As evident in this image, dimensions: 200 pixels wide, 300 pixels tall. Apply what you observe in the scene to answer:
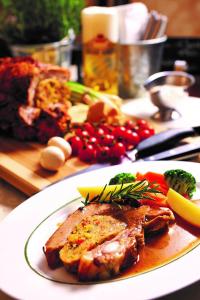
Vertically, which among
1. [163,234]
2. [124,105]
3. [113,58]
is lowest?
[124,105]

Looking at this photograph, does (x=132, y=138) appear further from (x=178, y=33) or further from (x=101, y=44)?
(x=178, y=33)

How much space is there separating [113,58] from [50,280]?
1790 millimetres

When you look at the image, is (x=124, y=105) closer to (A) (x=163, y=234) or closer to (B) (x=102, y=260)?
(A) (x=163, y=234)

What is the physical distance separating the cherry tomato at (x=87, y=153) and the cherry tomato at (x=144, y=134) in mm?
248

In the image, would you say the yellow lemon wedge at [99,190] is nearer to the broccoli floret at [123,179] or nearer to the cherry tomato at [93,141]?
the broccoli floret at [123,179]

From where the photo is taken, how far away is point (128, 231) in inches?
42.1

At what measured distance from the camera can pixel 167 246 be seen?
3.67 ft

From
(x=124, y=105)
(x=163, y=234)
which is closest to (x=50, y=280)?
(x=163, y=234)

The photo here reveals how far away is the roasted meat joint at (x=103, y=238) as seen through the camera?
98 centimetres

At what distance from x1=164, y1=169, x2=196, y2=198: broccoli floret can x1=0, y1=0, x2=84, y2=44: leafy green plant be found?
1696 mm

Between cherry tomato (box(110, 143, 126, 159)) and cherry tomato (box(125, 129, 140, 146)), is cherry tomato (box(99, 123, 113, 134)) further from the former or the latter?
cherry tomato (box(110, 143, 126, 159))

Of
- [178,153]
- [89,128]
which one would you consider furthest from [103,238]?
[89,128]

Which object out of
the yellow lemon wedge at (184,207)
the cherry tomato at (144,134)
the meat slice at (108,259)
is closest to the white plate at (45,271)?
the meat slice at (108,259)

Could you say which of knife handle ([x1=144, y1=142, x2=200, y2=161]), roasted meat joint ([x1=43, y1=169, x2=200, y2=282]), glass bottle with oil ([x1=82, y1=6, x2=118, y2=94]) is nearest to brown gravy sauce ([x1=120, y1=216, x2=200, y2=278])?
roasted meat joint ([x1=43, y1=169, x2=200, y2=282])
